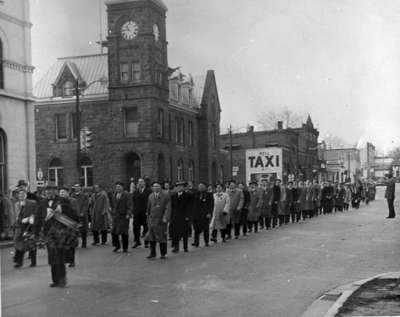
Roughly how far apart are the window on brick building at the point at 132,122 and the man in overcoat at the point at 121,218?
24.8 m

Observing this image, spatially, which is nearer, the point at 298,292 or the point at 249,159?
the point at 298,292

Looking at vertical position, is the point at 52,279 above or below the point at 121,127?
below

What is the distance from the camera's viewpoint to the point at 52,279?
1073cm

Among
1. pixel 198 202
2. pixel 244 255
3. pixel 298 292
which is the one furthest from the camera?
pixel 198 202

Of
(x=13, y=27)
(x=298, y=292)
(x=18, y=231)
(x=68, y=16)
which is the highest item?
(x=13, y=27)

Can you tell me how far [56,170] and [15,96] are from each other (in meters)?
19.9

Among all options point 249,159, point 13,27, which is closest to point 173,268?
point 249,159

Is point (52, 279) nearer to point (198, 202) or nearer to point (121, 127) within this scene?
point (198, 202)

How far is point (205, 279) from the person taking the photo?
431 inches

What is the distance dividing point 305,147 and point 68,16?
3159 inches

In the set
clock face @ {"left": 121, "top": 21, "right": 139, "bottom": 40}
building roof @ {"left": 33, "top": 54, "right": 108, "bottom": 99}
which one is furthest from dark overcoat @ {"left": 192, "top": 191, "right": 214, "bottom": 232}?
building roof @ {"left": 33, "top": 54, "right": 108, "bottom": 99}

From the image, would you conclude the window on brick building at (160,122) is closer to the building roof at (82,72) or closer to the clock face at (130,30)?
the building roof at (82,72)

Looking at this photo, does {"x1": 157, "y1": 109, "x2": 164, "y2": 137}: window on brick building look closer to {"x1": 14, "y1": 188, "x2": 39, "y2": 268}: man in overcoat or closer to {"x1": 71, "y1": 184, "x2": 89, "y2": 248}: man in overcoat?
{"x1": 71, "y1": 184, "x2": 89, "y2": 248}: man in overcoat

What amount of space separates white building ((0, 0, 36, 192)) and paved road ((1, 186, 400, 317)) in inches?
311
